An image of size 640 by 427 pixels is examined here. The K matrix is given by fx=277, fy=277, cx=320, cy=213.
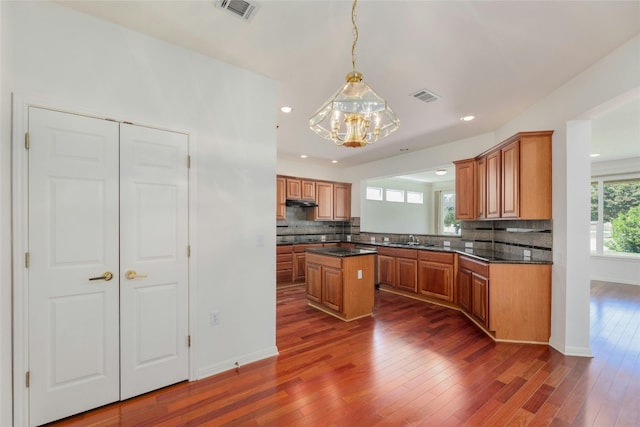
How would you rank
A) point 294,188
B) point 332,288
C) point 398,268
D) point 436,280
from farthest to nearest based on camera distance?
point 294,188
point 398,268
point 436,280
point 332,288

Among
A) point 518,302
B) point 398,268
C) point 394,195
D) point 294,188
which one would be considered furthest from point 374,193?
point 518,302

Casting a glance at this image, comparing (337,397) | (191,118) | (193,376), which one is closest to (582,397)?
(337,397)

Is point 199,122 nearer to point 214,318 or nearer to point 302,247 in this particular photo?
point 214,318

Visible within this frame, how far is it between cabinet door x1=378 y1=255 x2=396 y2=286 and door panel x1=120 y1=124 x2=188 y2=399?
3.87m

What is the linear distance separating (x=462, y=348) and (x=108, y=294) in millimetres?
3355

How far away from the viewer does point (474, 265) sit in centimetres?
373

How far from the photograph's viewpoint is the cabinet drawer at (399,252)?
16.2ft

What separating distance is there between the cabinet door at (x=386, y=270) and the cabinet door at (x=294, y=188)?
2.27m

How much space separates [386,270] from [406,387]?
3229mm

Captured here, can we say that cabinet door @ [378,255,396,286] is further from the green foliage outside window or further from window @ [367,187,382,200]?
the green foliage outside window

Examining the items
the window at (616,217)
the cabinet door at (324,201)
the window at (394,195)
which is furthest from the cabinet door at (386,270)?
the window at (616,217)

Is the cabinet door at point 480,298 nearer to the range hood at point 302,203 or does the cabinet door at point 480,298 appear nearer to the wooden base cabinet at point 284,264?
the wooden base cabinet at point 284,264

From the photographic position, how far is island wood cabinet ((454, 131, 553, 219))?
309 cm

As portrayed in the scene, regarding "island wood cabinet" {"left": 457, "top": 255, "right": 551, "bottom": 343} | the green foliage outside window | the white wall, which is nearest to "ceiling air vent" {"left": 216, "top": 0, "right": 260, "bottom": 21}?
the white wall
